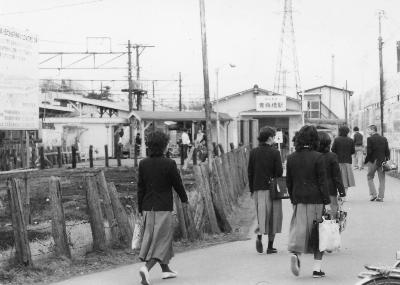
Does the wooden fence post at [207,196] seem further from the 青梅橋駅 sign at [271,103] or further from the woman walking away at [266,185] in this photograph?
the 青梅橋駅 sign at [271,103]

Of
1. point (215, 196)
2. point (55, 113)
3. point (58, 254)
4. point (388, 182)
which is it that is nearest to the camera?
point (58, 254)

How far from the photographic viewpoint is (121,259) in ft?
27.7

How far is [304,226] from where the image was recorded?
719 cm

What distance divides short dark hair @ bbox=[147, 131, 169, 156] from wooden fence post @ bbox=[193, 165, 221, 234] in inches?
123

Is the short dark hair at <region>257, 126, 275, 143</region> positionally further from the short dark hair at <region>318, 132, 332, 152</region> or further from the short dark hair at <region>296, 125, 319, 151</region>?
the short dark hair at <region>296, 125, 319, 151</region>

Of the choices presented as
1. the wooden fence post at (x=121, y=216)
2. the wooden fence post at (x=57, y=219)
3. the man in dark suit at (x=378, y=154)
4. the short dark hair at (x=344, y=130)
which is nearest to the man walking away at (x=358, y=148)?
the man in dark suit at (x=378, y=154)

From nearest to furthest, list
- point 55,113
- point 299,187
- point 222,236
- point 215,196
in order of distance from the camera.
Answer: point 299,187 < point 222,236 < point 215,196 < point 55,113

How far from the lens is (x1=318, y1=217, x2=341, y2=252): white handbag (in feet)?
22.8

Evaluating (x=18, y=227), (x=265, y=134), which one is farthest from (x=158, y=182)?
(x=265, y=134)

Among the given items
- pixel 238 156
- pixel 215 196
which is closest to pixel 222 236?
pixel 215 196

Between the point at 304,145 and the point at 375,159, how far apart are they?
7.80 m

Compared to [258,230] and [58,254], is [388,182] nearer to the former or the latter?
[258,230]

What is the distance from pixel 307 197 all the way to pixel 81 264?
9.49ft

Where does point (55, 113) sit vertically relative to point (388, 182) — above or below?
above
